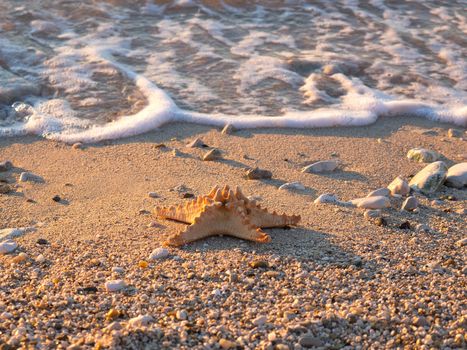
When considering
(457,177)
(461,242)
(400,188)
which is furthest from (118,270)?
(457,177)

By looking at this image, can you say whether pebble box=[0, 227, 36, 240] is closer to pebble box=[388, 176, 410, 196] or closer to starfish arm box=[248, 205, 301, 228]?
starfish arm box=[248, 205, 301, 228]

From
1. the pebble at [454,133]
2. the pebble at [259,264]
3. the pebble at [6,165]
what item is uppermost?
the pebble at [259,264]

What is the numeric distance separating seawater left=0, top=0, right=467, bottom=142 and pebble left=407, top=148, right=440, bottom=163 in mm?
685

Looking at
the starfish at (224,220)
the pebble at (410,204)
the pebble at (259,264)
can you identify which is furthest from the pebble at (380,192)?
the pebble at (259,264)

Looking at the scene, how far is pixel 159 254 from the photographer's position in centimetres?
333

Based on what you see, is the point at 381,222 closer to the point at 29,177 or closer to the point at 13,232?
the point at 13,232

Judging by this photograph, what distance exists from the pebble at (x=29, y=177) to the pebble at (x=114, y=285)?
5.62ft

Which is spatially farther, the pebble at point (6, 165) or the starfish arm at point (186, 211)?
the pebble at point (6, 165)

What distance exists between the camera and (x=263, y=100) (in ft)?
19.3

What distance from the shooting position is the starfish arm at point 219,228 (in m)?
3.42

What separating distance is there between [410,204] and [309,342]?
1629 mm

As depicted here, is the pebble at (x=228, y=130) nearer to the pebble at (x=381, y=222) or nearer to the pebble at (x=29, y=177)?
the pebble at (x=29, y=177)

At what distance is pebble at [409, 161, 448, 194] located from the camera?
4.31 meters

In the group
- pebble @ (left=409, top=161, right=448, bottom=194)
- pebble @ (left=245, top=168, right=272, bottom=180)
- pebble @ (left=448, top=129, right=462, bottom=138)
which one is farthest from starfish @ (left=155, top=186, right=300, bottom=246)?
pebble @ (left=448, top=129, right=462, bottom=138)
